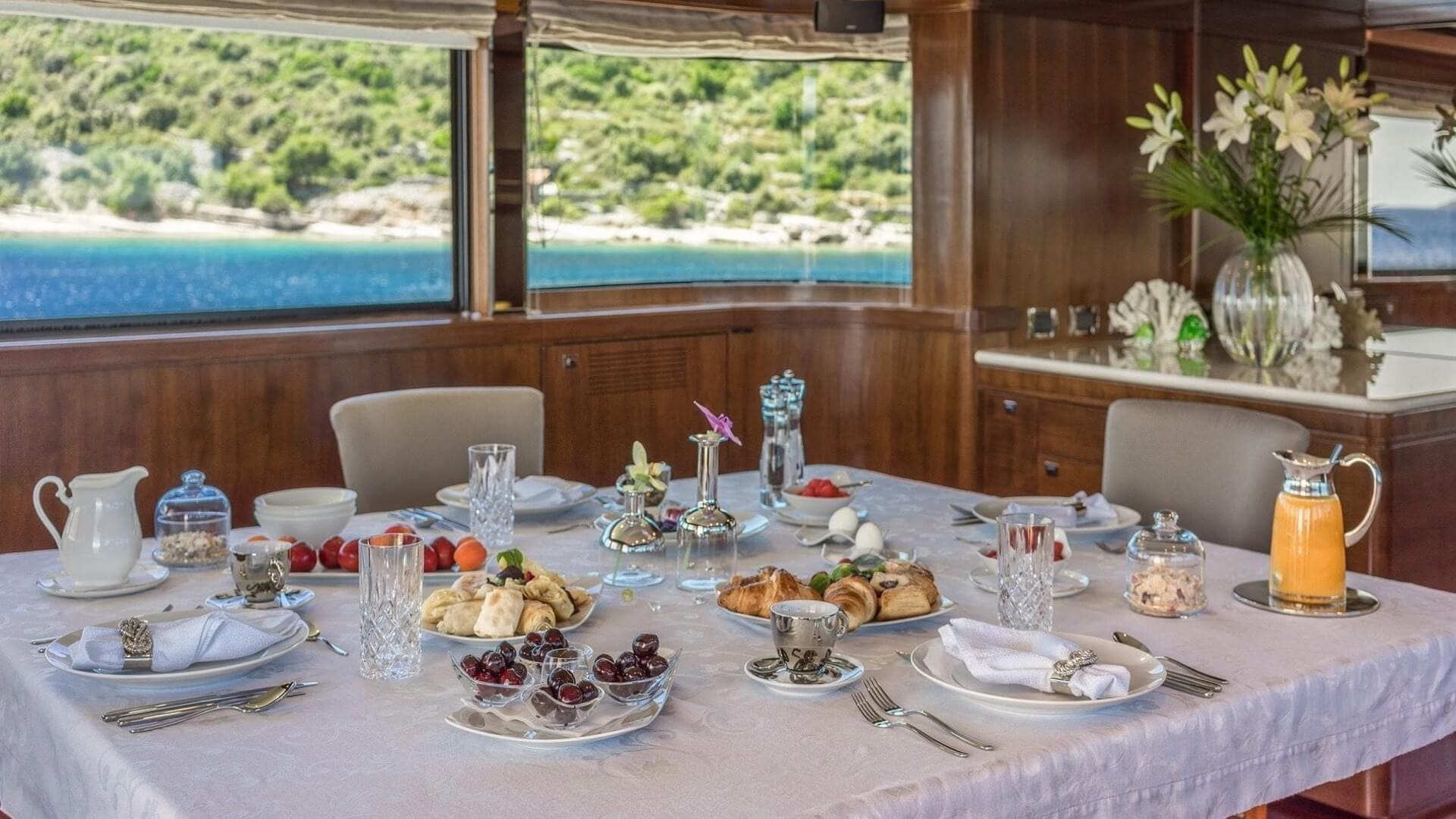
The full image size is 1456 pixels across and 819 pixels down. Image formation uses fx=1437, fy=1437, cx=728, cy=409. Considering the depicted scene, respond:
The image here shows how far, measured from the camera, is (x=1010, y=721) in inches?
52.6

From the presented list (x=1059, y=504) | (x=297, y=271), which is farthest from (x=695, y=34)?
(x=1059, y=504)

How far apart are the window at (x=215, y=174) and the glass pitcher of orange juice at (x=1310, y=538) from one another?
312 centimetres

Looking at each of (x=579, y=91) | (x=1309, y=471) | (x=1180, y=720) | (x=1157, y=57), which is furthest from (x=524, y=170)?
(x=1180, y=720)

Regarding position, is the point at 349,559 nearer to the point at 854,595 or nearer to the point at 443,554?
the point at 443,554

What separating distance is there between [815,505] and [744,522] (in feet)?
0.44

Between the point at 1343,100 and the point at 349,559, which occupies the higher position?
the point at 1343,100

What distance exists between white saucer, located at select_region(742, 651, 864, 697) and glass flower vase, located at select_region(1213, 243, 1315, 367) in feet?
8.63

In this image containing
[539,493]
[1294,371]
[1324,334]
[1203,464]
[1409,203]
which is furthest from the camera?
[1409,203]

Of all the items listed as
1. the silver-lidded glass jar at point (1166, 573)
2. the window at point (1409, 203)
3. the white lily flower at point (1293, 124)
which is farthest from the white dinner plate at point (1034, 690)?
the window at point (1409, 203)

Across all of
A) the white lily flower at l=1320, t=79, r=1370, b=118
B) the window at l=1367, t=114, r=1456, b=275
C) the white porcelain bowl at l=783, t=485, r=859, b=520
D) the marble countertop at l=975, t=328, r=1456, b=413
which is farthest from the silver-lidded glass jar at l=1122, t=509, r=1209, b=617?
the window at l=1367, t=114, r=1456, b=275

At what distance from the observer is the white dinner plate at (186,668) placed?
142cm

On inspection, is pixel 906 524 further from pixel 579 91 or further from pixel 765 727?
pixel 579 91

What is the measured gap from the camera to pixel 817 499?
222cm

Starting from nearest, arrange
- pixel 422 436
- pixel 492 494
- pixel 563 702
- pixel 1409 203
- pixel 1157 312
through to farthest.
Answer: pixel 563 702, pixel 492 494, pixel 422 436, pixel 1157 312, pixel 1409 203
